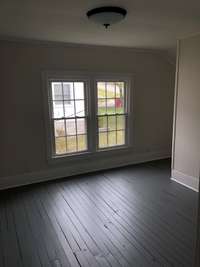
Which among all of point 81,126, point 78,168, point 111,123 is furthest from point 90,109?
point 78,168

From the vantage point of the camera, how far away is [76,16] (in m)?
2.31

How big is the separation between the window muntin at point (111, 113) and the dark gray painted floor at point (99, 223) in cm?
92

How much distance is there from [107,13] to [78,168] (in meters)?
2.94

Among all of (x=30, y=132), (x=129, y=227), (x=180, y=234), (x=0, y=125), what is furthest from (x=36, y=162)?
(x=180, y=234)

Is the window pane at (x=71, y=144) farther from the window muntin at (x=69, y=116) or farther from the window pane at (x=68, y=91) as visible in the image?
the window pane at (x=68, y=91)

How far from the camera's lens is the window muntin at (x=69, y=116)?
12.9 ft

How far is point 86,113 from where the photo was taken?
421cm

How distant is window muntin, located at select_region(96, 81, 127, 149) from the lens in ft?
14.2

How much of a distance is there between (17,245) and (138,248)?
1.33 meters

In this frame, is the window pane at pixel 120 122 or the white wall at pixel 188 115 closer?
the white wall at pixel 188 115

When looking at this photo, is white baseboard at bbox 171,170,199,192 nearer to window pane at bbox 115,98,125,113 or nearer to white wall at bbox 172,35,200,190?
white wall at bbox 172,35,200,190

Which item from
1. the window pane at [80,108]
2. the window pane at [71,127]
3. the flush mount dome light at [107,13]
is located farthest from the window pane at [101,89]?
the flush mount dome light at [107,13]

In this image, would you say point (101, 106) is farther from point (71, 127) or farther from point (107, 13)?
point (107, 13)

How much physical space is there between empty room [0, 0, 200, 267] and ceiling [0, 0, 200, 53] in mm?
16
